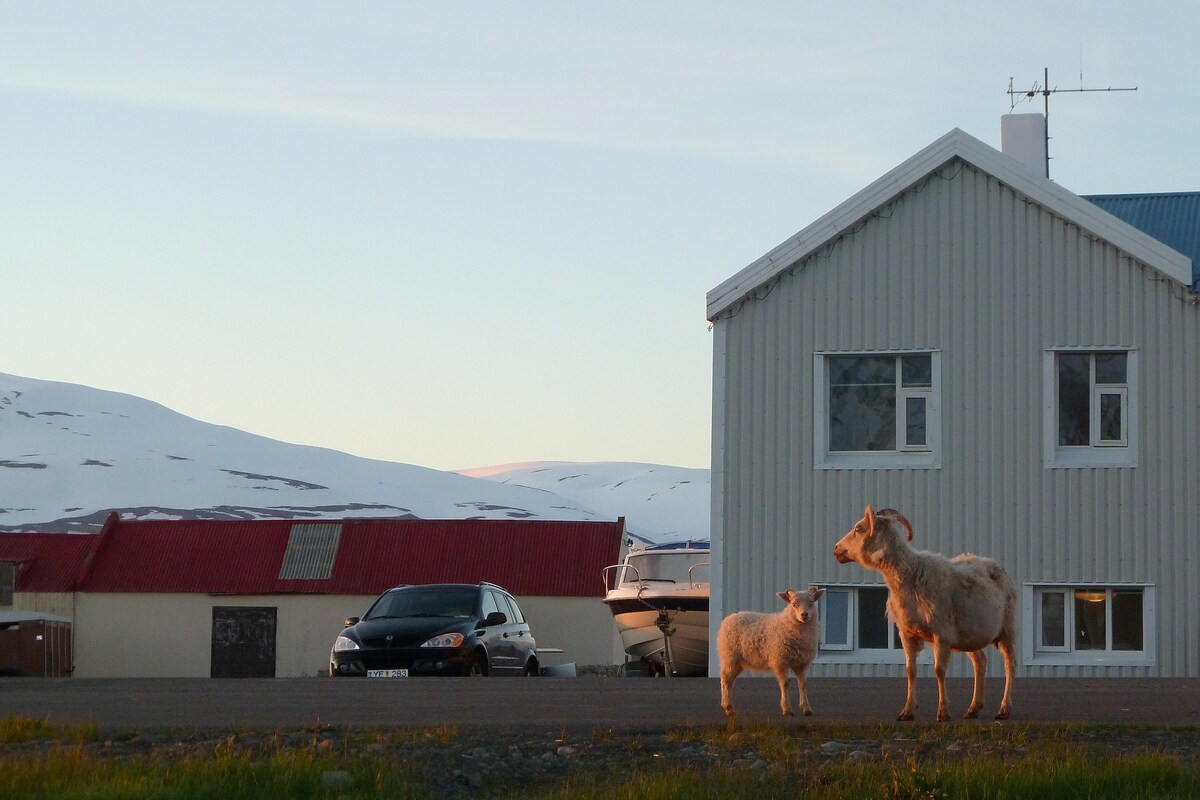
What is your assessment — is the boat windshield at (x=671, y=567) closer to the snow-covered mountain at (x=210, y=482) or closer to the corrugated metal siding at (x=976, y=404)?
the corrugated metal siding at (x=976, y=404)

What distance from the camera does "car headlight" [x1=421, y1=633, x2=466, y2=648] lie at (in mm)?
22688

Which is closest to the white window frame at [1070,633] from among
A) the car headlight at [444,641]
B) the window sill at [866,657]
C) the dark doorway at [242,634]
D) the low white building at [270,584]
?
the window sill at [866,657]

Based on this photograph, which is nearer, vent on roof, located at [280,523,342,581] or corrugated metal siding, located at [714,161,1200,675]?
corrugated metal siding, located at [714,161,1200,675]

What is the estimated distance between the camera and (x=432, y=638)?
2277cm

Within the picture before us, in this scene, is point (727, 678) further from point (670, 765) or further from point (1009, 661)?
point (670, 765)

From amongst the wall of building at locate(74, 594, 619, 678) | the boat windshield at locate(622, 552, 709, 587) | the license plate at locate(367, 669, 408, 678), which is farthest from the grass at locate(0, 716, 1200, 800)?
the wall of building at locate(74, 594, 619, 678)

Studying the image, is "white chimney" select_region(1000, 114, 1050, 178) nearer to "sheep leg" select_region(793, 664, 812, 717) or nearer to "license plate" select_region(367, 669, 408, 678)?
"license plate" select_region(367, 669, 408, 678)

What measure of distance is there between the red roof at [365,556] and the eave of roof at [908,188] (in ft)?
60.8

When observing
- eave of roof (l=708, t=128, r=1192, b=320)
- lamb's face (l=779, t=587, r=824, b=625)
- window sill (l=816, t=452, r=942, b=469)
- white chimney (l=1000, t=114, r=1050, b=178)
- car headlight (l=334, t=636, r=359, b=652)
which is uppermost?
white chimney (l=1000, t=114, r=1050, b=178)

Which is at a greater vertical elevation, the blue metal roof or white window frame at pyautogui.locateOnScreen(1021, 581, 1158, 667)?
the blue metal roof

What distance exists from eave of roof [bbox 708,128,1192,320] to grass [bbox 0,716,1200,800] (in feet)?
45.6

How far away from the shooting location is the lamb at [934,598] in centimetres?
1319

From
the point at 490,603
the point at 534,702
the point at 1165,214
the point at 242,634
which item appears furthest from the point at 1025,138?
the point at 242,634

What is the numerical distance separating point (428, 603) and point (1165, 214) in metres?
14.4
